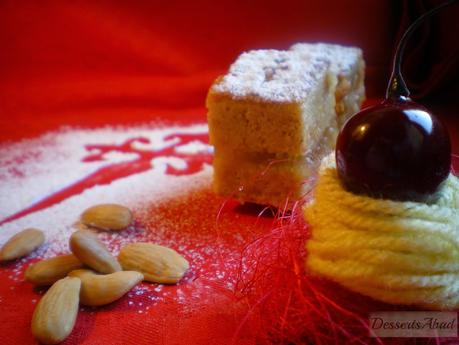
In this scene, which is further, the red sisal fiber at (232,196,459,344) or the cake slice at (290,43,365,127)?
the cake slice at (290,43,365,127)

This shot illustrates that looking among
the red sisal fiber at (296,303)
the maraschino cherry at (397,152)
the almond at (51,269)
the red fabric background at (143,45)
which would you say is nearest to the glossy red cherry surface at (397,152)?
the maraschino cherry at (397,152)

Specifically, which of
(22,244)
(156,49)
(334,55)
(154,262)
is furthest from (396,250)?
(156,49)

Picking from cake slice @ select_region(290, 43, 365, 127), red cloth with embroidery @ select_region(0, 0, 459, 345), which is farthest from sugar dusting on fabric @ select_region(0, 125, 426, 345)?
cake slice @ select_region(290, 43, 365, 127)

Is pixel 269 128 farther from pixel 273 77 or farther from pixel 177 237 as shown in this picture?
pixel 177 237

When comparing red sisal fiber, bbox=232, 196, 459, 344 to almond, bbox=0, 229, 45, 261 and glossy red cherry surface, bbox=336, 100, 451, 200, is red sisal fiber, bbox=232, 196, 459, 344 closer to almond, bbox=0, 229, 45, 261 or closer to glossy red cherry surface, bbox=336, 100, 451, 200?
glossy red cherry surface, bbox=336, 100, 451, 200

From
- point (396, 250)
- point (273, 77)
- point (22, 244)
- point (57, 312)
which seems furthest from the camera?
point (273, 77)

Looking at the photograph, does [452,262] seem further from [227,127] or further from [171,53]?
[171,53]

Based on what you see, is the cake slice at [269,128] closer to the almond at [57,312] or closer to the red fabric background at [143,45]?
the almond at [57,312]
